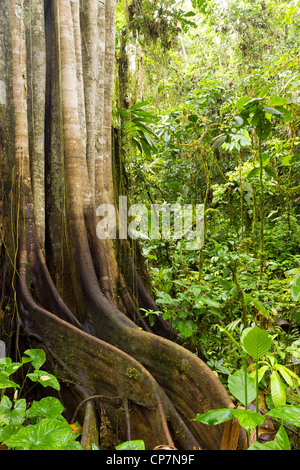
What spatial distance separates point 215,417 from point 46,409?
77 centimetres

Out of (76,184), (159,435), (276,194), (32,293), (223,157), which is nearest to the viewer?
(159,435)

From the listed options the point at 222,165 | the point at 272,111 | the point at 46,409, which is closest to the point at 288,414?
the point at 46,409

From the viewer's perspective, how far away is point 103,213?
2.74 m

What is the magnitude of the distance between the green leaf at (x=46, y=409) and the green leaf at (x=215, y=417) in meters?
0.66

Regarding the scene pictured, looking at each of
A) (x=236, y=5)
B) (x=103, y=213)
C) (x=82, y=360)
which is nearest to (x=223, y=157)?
(x=236, y=5)

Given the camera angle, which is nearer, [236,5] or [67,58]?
[67,58]

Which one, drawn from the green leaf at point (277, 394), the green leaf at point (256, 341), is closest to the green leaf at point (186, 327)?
the green leaf at point (277, 394)

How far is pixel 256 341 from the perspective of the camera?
119 cm

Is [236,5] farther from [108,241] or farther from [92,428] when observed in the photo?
[92,428]

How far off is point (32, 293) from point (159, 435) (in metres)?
1.26

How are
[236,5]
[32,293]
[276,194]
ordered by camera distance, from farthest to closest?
1. [236,5]
2. [276,194]
3. [32,293]

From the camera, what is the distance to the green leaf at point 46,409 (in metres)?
1.42

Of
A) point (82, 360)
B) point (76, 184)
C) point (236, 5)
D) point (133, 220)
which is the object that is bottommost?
point (82, 360)

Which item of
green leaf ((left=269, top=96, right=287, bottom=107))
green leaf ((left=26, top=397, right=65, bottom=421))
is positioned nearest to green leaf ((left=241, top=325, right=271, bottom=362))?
green leaf ((left=26, top=397, right=65, bottom=421))
